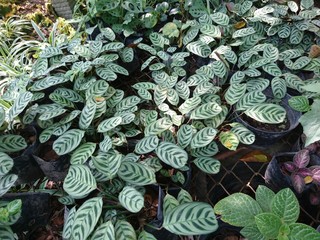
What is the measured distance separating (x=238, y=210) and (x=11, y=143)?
3.11 ft

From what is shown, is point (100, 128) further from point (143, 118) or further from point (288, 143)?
point (288, 143)

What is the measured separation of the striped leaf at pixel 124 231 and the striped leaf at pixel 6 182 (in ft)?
1.38

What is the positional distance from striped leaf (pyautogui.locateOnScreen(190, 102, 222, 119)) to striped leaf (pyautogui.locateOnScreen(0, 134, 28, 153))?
726mm

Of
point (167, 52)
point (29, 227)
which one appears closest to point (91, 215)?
point (29, 227)

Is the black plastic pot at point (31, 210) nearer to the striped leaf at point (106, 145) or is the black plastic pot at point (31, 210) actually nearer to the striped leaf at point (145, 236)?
the striped leaf at point (106, 145)

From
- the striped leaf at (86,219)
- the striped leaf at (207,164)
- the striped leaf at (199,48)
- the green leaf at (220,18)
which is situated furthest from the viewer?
the green leaf at (220,18)

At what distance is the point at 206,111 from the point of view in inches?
51.5

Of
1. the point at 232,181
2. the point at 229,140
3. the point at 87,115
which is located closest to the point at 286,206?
the point at 229,140

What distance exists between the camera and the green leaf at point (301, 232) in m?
0.85

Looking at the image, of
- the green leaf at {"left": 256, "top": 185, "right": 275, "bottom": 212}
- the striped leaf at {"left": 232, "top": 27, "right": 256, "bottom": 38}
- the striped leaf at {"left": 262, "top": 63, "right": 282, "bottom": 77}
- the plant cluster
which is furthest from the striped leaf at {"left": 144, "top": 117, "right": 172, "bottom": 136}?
the striped leaf at {"left": 232, "top": 27, "right": 256, "bottom": 38}

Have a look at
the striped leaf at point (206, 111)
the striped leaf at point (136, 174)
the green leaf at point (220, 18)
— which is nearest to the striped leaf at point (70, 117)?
the striped leaf at point (136, 174)

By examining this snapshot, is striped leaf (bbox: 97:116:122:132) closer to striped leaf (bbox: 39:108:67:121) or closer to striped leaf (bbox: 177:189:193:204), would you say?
striped leaf (bbox: 39:108:67:121)

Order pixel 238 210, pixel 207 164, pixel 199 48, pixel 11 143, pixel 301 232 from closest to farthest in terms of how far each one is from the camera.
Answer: pixel 301 232 < pixel 238 210 < pixel 207 164 < pixel 11 143 < pixel 199 48

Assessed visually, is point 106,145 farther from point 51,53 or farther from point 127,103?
point 51,53
